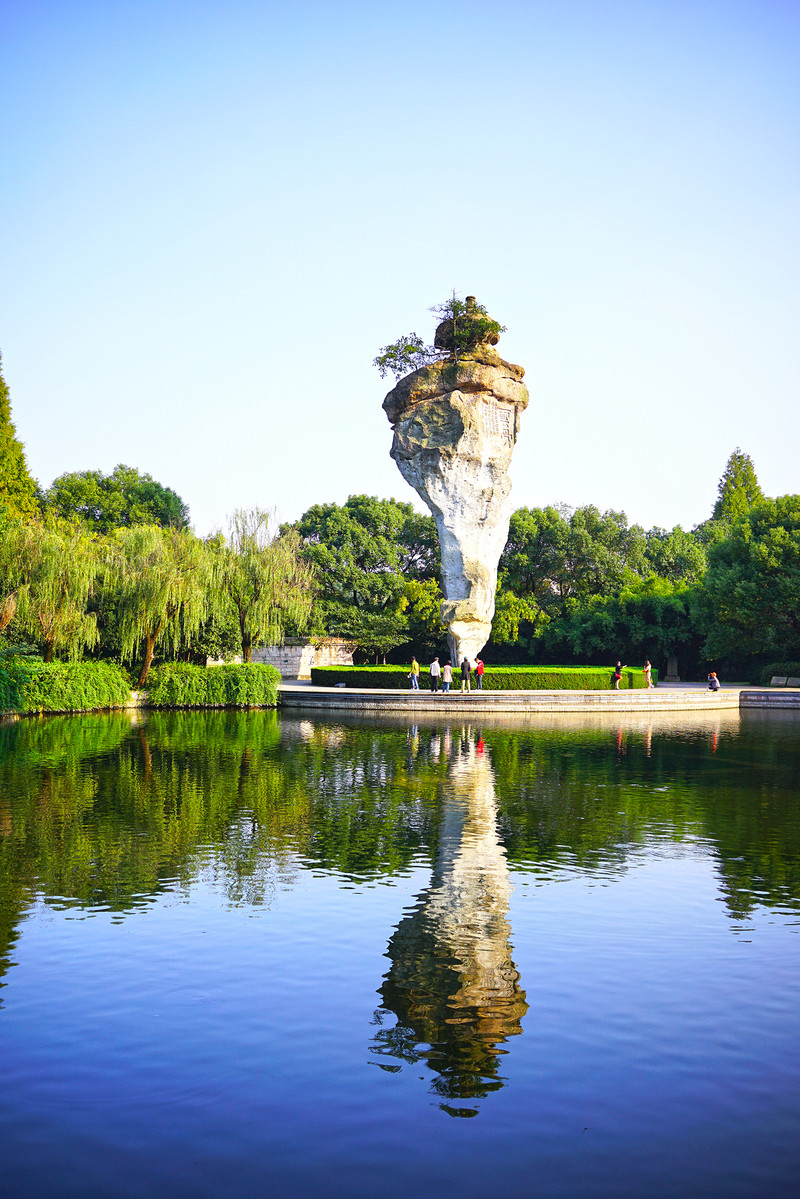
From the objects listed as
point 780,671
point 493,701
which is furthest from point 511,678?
point 780,671

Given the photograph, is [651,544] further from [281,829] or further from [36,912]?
[36,912]

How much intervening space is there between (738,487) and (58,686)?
165 feet

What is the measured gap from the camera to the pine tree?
61.1 m

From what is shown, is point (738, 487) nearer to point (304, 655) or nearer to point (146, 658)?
point (304, 655)

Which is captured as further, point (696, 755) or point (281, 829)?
point (696, 755)

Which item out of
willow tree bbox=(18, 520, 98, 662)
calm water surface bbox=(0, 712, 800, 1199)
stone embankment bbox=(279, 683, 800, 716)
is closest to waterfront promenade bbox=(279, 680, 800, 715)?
stone embankment bbox=(279, 683, 800, 716)

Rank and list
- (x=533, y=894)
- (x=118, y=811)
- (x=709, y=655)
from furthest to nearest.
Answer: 1. (x=709, y=655)
2. (x=118, y=811)
3. (x=533, y=894)

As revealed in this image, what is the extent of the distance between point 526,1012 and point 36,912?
391 centimetres

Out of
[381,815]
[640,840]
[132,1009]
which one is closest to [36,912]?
[132,1009]

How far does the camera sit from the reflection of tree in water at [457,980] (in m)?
4.93

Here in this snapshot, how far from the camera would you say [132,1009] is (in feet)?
18.0

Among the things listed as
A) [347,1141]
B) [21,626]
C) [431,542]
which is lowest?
[347,1141]

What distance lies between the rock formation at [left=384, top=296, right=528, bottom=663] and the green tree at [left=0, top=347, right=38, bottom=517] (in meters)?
17.1

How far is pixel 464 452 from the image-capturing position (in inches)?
1195
